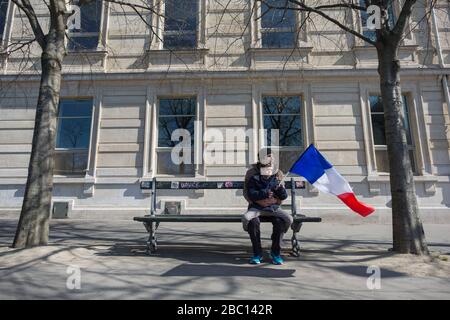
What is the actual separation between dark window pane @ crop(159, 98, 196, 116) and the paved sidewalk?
5.68 meters

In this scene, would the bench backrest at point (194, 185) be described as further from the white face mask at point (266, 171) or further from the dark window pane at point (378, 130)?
the dark window pane at point (378, 130)

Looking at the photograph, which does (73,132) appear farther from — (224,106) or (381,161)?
(381,161)

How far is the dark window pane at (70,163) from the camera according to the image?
11.6 m

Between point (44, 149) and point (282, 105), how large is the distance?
7844 millimetres

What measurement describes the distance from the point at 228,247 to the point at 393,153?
3242 mm

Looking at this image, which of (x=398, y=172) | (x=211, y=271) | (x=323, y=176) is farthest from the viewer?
(x=323, y=176)

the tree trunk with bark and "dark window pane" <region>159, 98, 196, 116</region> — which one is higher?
"dark window pane" <region>159, 98, 196, 116</region>

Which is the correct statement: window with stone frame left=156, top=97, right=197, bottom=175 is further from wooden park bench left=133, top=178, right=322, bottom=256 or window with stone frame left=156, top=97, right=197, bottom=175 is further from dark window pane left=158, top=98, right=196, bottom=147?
wooden park bench left=133, top=178, right=322, bottom=256

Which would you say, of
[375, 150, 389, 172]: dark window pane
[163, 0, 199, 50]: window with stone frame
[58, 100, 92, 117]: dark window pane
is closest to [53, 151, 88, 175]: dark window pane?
[58, 100, 92, 117]: dark window pane

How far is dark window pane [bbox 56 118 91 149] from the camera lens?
1186 cm

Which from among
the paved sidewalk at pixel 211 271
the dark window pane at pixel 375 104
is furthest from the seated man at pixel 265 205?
the dark window pane at pixel 375 104

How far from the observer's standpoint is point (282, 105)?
38.8ft

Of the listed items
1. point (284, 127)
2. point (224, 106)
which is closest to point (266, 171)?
point (224, 106)

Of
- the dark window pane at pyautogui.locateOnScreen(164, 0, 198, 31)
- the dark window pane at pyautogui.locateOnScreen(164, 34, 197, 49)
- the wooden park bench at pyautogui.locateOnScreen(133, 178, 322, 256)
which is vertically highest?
the dark window pane at pyautogui.locateOnScreen(164, 0, 198, 31)
